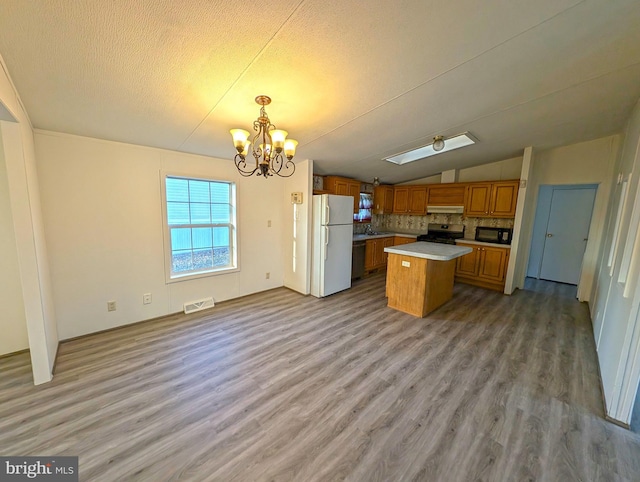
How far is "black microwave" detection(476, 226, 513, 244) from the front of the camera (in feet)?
14.7

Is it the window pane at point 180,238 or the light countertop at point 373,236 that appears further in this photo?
the light countertop at point 373,236

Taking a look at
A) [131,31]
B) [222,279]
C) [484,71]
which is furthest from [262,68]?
[222,279]

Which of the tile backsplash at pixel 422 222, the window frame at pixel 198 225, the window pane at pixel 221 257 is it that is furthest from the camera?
the tile backsplash at pixel 422 222

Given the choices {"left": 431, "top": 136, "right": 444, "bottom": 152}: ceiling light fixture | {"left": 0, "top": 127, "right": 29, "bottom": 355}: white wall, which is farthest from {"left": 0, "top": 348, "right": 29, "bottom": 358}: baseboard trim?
{"left": 431, "top": 136, "right": 444, "bottom": 152}: ceiling light fixture

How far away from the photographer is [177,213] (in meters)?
3.25

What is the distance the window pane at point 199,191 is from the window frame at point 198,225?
2.9 inches

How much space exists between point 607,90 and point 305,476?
400cm

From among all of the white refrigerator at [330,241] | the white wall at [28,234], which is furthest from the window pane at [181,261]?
the white refrigerator at [330,241]

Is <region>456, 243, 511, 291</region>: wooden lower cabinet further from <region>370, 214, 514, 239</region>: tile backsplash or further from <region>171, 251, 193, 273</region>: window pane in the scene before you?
<region>171, 251, 193, 273</region>: window pane

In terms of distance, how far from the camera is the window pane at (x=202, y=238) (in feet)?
11.4

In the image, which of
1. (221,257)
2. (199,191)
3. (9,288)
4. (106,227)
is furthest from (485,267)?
(9,288)

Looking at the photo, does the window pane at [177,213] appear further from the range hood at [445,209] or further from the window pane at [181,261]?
the range hood at [445,209]

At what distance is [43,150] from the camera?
2.34 metres

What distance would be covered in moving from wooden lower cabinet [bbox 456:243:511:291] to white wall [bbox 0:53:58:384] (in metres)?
5.97
